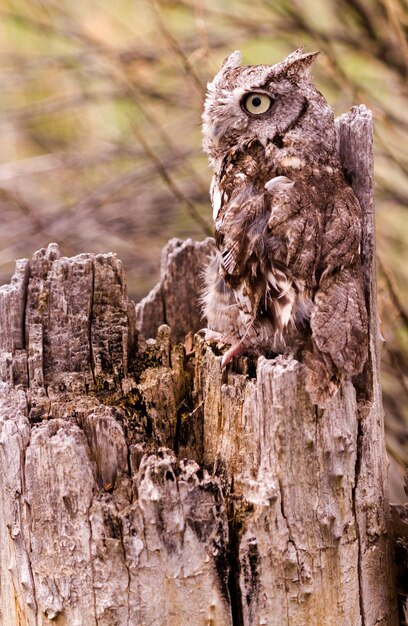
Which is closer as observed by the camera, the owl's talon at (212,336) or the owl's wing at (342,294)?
the owl's wing at (342,294)

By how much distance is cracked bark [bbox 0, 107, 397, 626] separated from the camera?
5.76ft

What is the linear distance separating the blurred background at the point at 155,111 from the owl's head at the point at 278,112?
114 cm

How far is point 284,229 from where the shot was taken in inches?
77.5

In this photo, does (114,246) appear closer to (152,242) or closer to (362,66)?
(152,242)

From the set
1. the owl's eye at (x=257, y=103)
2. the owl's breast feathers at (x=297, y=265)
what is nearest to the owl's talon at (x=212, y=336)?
the owl's breast feathers at (x=297, y=265)

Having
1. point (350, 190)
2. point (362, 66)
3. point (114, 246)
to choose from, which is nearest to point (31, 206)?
point (114, 246)

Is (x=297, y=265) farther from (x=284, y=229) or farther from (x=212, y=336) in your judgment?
(x=212, y=336)

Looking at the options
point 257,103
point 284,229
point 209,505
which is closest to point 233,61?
point 257,103

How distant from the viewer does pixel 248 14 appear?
3.93m

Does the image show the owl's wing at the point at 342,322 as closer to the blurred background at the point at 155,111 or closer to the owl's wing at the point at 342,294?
the owl's wing at the point at 342,294

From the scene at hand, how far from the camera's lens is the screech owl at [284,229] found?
74.3 inches

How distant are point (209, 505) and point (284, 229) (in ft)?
2.43

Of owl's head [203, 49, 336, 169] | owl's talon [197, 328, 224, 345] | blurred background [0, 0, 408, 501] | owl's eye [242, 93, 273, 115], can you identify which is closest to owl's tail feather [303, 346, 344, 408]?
owl's talon [197, 328, 224, 345]

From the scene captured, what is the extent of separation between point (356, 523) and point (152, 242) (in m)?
2.59
